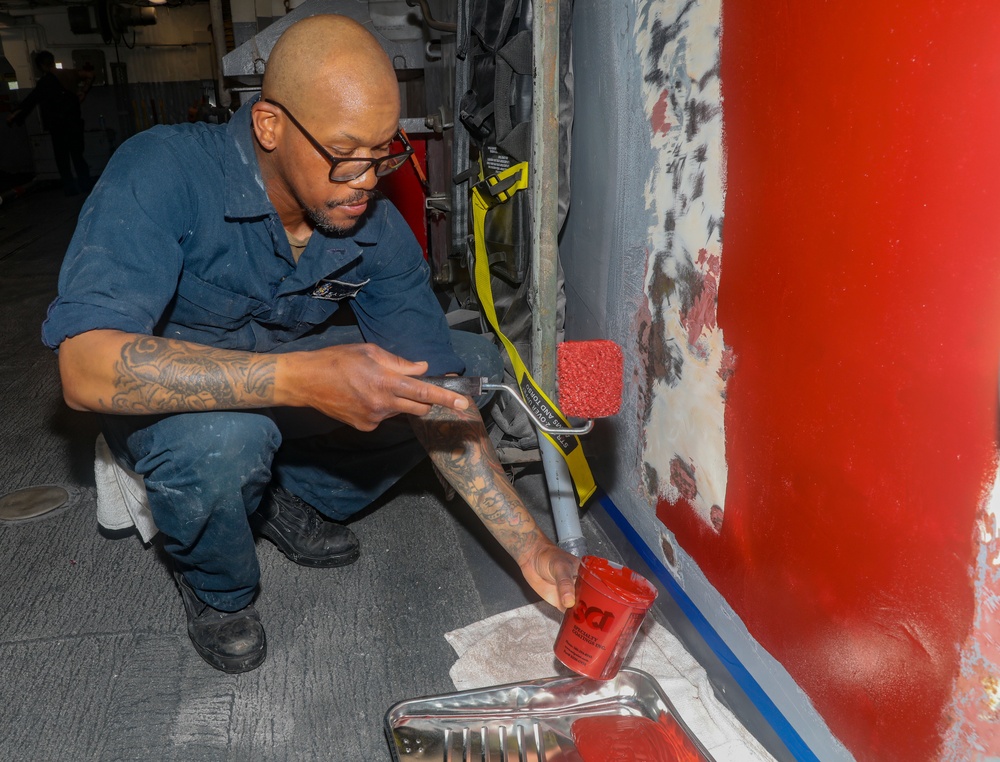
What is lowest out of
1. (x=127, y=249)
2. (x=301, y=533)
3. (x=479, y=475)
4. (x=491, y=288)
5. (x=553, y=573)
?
(x=301, y=533)

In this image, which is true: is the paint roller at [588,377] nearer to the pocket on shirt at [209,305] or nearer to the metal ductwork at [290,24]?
the pocket on shirt at [209,305]

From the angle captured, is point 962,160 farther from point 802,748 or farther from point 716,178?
point 802,748

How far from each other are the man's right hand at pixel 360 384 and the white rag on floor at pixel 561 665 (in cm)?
A: 62

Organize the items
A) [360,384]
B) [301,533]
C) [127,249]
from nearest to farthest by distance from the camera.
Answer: [360,384] → [127,249] → [301,533]

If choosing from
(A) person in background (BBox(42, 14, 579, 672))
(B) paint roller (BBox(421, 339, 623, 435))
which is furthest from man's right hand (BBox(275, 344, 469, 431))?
(B) paint roller (BBox(421, 339, 623, 435))

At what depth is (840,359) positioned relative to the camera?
1089mm

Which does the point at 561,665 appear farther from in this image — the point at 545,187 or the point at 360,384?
the point at 545,187

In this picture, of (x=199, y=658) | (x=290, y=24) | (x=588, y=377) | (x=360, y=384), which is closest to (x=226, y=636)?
(x=199, y=658)

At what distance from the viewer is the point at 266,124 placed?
4.90ft

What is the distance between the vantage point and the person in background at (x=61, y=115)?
849cm

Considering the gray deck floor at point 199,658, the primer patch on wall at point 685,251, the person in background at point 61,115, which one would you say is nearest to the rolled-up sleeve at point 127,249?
the gray deck floor at point 199,658

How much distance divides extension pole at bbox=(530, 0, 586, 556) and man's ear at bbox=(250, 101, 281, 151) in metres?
0.54

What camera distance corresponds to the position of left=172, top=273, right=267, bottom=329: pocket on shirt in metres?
1.56

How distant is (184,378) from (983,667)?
3.93 ft
